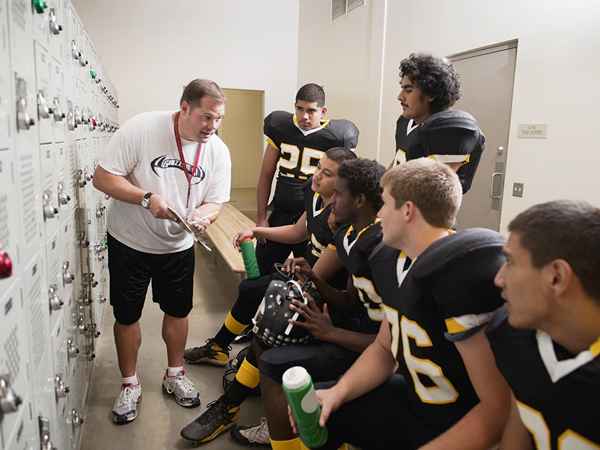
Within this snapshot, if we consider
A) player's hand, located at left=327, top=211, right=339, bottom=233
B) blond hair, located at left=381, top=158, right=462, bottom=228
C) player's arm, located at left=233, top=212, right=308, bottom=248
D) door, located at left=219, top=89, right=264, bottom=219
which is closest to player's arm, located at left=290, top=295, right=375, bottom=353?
player's hand, located at left=327, top=211, right=339, bottom=233

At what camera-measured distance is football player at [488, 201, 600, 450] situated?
0.86 meters

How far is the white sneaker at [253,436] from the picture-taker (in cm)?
202

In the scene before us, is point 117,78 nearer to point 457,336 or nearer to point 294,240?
point 294,240

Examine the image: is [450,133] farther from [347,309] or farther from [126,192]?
[126,192]

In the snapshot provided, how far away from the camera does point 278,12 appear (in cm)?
782

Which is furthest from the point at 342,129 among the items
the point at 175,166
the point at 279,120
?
the point at 175,166

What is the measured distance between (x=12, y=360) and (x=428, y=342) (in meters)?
0.96

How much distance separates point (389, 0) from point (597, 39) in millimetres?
2811

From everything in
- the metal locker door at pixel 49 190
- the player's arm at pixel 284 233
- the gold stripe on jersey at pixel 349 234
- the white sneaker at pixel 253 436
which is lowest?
the white sneaker at pixel 253 436

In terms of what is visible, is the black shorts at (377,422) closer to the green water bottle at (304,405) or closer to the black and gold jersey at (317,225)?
the green water bottle at (304,405)

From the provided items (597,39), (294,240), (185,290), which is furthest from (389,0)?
(185,290)

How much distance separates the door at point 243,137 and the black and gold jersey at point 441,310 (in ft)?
29.9

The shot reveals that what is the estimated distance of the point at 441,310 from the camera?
116 cm

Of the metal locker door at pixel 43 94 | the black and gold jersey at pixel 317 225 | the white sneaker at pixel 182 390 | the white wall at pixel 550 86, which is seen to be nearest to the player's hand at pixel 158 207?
the metal locker door at pixel 43 94
